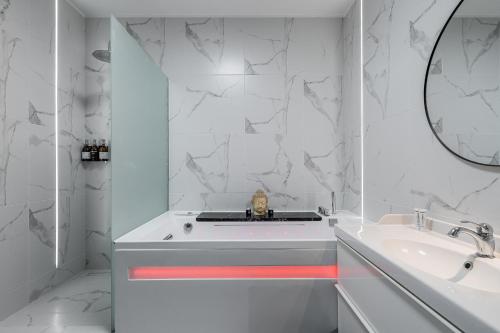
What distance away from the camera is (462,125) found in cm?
114

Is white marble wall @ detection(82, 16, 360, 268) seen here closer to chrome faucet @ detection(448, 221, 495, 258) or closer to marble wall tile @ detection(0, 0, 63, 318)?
marble wall tile @ detection(0, 0, 63, 318)

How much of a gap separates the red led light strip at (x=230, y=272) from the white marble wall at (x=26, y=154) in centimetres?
101

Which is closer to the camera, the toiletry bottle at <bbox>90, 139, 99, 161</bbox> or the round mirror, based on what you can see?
the round mirror

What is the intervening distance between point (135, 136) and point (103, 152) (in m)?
0.84

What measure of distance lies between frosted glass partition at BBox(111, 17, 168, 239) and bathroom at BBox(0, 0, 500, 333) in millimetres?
16

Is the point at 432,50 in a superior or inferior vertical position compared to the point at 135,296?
superior

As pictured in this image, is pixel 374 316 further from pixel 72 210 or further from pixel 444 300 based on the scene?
pixel 72 210

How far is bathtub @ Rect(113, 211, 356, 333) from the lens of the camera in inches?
61.2

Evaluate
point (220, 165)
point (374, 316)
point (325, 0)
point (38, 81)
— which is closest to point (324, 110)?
point (325, 0)

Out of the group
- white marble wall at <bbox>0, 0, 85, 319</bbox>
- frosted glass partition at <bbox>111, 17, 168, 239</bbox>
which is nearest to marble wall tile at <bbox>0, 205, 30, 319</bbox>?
white marble wall at <bbox>0, 0, 85, 319</bbox>

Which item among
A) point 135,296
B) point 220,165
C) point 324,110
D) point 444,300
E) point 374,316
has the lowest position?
point 135,296

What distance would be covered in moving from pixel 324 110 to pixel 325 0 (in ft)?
A: 3.12

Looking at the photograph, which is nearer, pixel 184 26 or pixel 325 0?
pixel 325 0

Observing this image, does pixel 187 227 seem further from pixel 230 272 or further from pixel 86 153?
pixel 86 153
